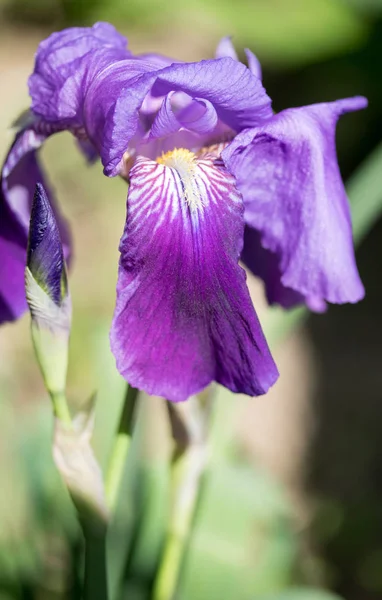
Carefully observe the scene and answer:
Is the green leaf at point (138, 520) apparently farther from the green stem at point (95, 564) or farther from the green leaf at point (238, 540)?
the green stem at point (95, 564)

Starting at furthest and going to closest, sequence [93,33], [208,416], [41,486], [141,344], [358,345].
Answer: [358,345], [41,486], [208,416], [93,33], [141,344]

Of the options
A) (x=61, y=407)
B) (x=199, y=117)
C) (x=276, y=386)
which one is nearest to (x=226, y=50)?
(x=199, y=117)

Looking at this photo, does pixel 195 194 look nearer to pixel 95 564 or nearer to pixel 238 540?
pixel 95 564

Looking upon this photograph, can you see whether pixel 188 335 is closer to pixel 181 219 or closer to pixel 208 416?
pixel 181 219

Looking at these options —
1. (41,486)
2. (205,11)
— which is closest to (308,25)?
(205,11)

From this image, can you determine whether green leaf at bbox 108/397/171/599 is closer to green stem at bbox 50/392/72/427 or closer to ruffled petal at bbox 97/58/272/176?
green stem at bbox 50/392/72/427

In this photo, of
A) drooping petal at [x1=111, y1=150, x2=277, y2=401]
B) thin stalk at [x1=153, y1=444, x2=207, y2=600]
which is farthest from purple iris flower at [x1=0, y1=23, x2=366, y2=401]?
thin stalk at [x1=153, y1=444, x2=207, y2=600]
